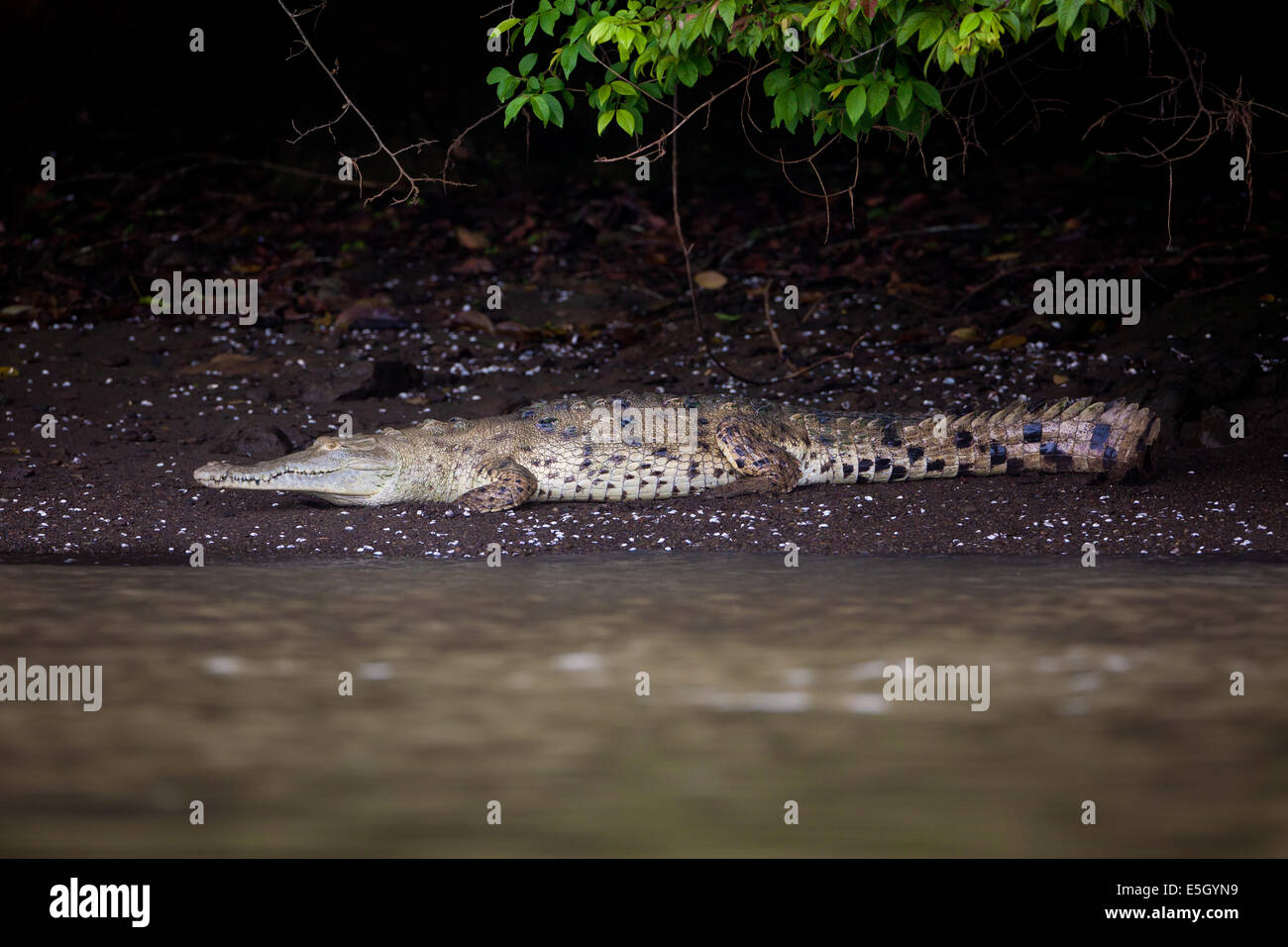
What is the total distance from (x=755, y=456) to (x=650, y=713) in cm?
422

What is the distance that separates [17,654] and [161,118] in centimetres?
1478

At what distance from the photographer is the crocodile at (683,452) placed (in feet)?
30.0

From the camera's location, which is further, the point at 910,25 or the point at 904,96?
the point at 904,96

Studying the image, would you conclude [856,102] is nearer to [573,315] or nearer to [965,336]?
[965,336]

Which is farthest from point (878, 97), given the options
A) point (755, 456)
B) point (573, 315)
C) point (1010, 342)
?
point (573, 315)

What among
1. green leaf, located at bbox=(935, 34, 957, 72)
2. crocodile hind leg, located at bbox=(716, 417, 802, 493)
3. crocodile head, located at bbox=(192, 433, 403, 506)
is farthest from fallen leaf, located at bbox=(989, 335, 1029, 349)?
green leaf, located at bbox=(935, 34, 957, 72)

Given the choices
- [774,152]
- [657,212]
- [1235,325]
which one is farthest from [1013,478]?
[774,152]

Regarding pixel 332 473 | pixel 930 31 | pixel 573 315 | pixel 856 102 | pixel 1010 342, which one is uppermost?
pixel 930 31

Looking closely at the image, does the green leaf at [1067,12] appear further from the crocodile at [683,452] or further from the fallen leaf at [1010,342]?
the fallen leaf at [1010,342]

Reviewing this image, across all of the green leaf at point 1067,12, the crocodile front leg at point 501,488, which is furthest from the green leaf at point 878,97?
the crocodile front leg at point 501,488

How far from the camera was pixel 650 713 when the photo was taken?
518 cm

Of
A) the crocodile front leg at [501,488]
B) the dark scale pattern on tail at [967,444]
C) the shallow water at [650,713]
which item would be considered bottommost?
the shallow water at [650,713]

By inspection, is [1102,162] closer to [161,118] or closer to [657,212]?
[657,212]

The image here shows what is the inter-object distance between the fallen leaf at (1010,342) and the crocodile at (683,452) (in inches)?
120
